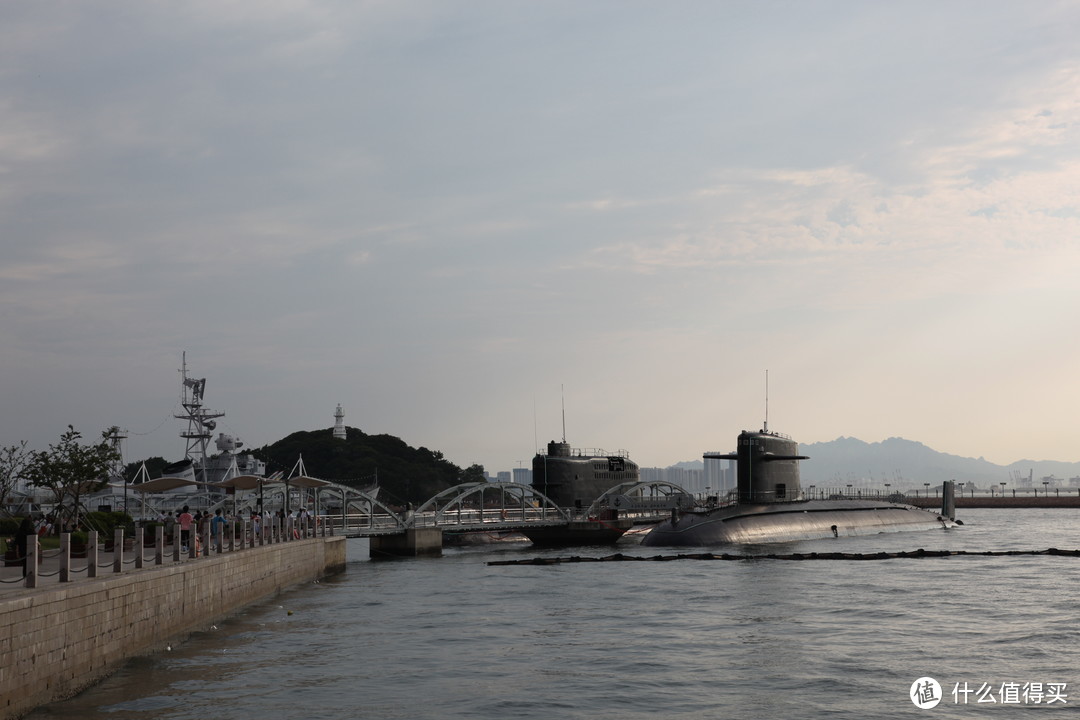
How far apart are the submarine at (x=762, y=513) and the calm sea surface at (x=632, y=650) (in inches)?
532

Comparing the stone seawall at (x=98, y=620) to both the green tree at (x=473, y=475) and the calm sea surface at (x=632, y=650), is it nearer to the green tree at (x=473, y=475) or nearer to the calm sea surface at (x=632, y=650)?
the calm sea surface at (x=632, y=650)

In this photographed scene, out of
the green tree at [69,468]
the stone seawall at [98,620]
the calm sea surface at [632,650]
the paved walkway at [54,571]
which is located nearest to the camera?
the stone seawall at [98,620]

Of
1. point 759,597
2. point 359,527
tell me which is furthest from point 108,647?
point 359,527

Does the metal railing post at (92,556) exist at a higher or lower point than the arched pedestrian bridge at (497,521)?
higher

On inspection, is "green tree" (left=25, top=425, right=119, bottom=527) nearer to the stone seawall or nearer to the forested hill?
the stone seawall

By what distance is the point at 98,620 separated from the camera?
67.9 ft

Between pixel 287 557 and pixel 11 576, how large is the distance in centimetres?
1990

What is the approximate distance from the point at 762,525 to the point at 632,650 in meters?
35.4

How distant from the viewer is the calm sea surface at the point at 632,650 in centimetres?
2006

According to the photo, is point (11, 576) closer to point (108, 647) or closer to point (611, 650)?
point (108, 647)

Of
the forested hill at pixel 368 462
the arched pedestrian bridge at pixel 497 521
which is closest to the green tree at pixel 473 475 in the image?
the forested hill at pixel 368 462

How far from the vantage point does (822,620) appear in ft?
101

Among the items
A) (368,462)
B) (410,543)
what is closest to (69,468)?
(410,543)

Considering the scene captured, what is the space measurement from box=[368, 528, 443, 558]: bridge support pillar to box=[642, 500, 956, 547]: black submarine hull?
12.7 meters
